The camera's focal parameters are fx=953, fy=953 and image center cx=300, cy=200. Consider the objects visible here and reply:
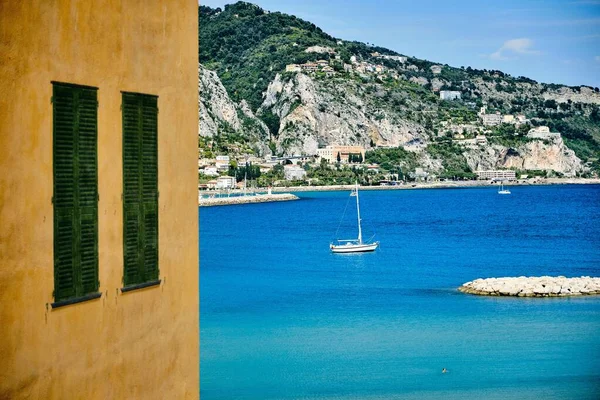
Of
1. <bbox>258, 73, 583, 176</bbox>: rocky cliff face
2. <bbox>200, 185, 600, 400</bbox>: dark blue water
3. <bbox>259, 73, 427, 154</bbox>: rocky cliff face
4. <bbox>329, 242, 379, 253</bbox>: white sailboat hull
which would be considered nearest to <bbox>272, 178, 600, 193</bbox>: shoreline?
<bbox>258, 73, 583, 176</bbox>: rocky cliff face

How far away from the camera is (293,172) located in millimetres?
154750

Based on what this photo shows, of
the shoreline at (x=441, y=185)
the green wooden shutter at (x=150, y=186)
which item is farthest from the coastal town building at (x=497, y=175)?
the green wooden shutter at (x=150, y=186)

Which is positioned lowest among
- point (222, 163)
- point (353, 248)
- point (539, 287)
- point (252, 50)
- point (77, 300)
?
point (353, 248)

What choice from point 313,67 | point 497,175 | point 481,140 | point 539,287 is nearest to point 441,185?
A: point 481,140

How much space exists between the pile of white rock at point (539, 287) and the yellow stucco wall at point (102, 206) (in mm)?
25399

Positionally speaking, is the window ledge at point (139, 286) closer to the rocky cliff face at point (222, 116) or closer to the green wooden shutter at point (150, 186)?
the green wooden shutter at point (150, 186)

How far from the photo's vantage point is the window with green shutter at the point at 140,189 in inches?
241

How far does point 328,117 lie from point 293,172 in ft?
54.3

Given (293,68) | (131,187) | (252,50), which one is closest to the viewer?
(131,187)

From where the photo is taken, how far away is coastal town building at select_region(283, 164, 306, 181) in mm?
153000

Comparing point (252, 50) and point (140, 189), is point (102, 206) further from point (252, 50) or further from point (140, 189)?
point (252, 50)

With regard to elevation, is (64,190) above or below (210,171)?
above

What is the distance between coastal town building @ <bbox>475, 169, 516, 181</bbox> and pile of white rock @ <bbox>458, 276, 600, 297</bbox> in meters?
151

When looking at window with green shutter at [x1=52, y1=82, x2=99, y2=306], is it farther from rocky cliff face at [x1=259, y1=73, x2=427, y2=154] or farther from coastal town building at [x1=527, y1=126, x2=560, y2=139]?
coastal town building at [x1=527, y1=126, x2=560, y2=139]
